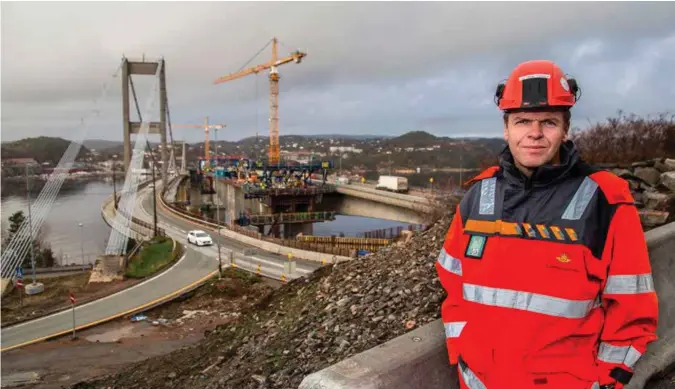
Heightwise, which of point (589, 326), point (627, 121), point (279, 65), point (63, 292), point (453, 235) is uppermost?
point (279, 65)

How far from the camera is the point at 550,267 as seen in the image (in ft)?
6.23

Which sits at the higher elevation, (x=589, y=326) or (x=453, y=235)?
(x=453, y=235)

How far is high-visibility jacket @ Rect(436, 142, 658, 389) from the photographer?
186cm

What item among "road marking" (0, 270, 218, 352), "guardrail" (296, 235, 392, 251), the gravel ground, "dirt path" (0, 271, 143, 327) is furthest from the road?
the gravel ground

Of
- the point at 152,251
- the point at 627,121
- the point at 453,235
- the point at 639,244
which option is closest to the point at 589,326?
the point at 639,244

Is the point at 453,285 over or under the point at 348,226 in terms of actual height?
over

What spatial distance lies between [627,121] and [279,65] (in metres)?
78.7

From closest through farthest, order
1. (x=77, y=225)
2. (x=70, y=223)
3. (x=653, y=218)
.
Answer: (x=653, y=218)
(x=77, y=225)
(x=70, y=223)

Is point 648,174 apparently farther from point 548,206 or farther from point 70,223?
point 70,223

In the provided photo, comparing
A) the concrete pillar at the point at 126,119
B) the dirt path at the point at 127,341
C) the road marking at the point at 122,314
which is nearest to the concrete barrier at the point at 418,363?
the dirt path at the point at 127,341

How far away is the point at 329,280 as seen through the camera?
7539mm

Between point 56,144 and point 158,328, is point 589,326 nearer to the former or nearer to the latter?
point 158,328

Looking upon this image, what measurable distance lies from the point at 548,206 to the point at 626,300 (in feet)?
1.49

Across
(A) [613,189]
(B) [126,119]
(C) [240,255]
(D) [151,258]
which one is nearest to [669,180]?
(A) [613,189]
